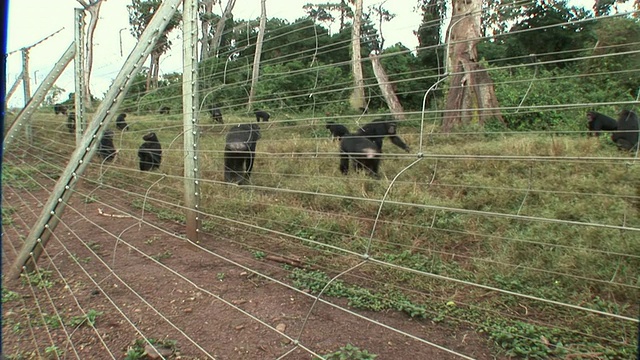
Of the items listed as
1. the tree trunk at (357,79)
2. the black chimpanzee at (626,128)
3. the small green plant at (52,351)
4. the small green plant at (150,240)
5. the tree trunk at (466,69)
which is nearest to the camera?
the small green plant at (52,351)

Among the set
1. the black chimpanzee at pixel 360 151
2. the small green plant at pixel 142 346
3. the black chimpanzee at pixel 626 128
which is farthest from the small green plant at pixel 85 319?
the black chimpanzee at pixel 626 128

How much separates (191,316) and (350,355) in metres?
1.07

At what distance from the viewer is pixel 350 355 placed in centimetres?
221

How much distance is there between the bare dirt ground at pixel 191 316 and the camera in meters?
2.34

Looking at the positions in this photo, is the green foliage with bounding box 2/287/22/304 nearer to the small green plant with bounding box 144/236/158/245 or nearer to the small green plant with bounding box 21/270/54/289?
the small green plant with bounding box 21/270/54/289

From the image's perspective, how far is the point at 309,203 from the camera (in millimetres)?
4855

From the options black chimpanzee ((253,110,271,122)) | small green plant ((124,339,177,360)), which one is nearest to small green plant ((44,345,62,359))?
small green plant ((124,339,177,360))

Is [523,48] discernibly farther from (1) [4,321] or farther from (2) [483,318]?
(1) [4,321]

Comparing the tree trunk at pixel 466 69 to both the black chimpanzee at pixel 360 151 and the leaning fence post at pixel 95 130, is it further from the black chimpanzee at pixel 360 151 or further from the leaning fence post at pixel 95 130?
the leaning fence post at pixel 95 130

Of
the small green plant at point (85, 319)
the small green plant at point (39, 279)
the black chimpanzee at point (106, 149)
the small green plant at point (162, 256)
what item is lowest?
the small green plant at point (85, 319)

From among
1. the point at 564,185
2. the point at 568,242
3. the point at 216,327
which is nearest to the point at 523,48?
the point at 564,185

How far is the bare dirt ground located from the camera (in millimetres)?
2336

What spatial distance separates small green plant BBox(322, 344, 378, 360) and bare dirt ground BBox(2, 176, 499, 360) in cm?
7

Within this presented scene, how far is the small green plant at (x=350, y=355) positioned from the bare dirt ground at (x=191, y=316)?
0.07 m
